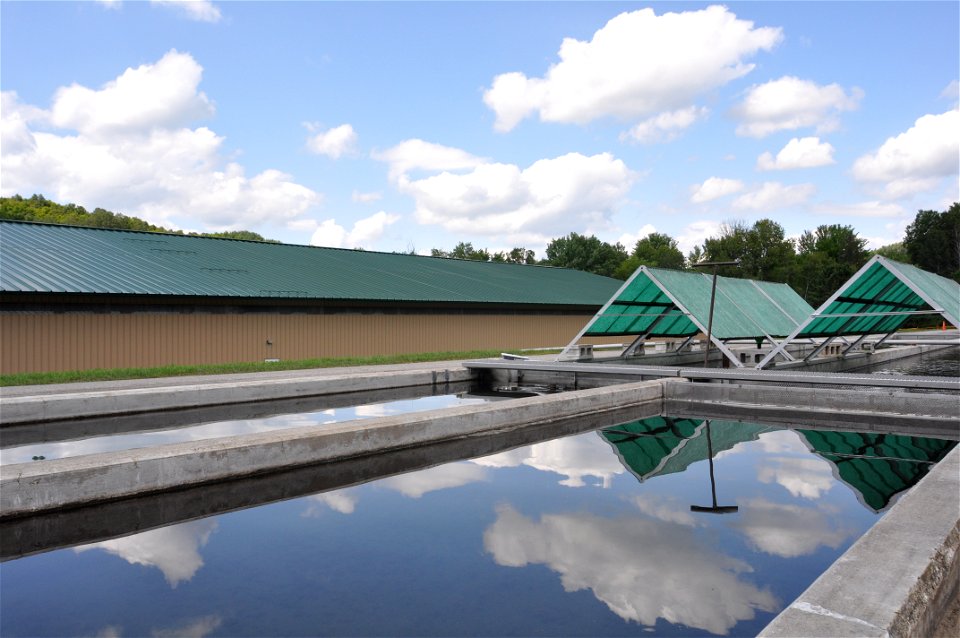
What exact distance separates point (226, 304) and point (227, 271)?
3.27m

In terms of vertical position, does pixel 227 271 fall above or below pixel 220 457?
above

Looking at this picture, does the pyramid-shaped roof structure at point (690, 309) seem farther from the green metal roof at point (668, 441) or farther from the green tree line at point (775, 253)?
→ the green tree line at point (775, 253)

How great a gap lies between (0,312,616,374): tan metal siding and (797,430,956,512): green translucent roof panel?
65.1 feet

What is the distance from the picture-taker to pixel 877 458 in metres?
12.3

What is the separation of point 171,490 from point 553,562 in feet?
17.4

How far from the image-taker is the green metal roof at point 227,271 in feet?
79.7

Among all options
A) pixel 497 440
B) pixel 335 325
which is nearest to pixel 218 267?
pixel 335 325

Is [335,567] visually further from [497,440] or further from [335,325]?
[335,325]

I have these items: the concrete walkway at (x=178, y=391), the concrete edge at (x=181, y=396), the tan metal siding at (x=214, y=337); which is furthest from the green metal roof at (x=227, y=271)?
the concrete edge at (x=181, y=396)

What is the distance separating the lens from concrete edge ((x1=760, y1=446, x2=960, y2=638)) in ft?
15.0

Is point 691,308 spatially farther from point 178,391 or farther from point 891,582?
point 891,582

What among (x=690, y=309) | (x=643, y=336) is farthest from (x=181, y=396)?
(x=643, y=336)

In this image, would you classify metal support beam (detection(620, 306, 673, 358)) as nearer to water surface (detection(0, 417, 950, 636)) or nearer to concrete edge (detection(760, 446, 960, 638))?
water surface (detection(0, 417, 950, 636))

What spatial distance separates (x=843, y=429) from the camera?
15094 mm
